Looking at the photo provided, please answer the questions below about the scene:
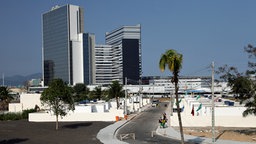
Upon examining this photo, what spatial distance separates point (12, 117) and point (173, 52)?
4781cm

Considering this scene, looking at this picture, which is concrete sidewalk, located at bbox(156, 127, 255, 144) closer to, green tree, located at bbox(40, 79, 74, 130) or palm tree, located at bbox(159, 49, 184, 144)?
palm tree, located at bbox(159, 49, 184, 144)

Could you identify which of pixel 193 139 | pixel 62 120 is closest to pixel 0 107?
pixel 62 120

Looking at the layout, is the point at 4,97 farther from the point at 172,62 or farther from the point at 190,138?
the point at 172,62

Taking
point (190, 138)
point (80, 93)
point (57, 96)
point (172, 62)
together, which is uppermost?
point (172, 62)

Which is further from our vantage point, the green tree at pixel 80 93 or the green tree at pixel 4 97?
the green tree at pixel 80 93

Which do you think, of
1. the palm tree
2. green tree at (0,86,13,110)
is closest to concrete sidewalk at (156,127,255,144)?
the palm tree

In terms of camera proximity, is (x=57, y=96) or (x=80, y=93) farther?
(x=80, y=93)

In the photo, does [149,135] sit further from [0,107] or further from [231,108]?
[0,107]

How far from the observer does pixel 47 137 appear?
3881 cm

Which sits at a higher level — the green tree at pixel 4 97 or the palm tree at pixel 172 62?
the palm tree at pixel 172 62

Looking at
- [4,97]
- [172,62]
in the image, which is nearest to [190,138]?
[172,62]

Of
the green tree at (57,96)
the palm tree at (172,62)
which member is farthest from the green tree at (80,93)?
the palm tree at (172,62)

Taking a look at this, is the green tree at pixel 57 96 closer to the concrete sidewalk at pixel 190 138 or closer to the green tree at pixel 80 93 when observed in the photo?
the concrete sidewalk at pixel 190 138

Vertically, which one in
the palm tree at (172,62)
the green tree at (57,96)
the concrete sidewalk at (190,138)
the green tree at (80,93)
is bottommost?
the concrete sidewalk at (190,138)
